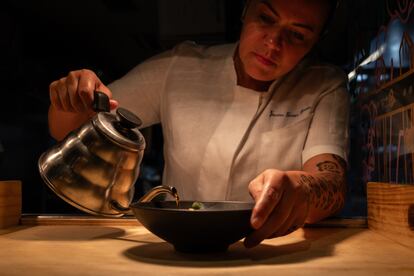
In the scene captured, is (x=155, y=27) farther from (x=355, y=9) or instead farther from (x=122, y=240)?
(x=122, y=240)

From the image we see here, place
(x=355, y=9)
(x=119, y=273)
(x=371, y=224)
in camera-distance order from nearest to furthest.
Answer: (x=119, y=273), (x=371, y=224), (x=355, y=9)

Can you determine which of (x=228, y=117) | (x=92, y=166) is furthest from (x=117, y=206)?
(x=228, y=117)

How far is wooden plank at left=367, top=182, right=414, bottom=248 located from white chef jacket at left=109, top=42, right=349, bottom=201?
42 cm

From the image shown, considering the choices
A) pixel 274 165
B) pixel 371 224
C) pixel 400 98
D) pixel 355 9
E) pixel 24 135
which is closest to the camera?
pixel 371 224

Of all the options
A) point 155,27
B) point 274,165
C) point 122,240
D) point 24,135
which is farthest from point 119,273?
point 24,135

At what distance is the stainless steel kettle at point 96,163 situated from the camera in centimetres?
107

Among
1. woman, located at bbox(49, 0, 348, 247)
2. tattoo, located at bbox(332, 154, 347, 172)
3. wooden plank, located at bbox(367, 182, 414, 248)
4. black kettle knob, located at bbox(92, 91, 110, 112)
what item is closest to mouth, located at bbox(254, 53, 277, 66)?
woman, located at bbox(49, 0, 348, 247)

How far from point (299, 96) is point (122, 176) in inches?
37.5

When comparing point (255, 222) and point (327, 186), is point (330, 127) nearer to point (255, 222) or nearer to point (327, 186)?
point (327, 186)

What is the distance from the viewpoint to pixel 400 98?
1419 mm

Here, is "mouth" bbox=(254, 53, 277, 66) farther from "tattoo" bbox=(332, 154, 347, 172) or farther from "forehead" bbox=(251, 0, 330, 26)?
"tattoo" bbox=(332, 154, 347, 172)

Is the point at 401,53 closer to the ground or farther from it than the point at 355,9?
closer to the ground

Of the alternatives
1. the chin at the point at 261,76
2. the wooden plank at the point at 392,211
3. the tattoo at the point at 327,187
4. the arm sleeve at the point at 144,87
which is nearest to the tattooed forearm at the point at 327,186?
the tattoo at the point at 327,187

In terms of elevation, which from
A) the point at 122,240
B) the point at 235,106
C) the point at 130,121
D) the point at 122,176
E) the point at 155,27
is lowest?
the point at 122,240
